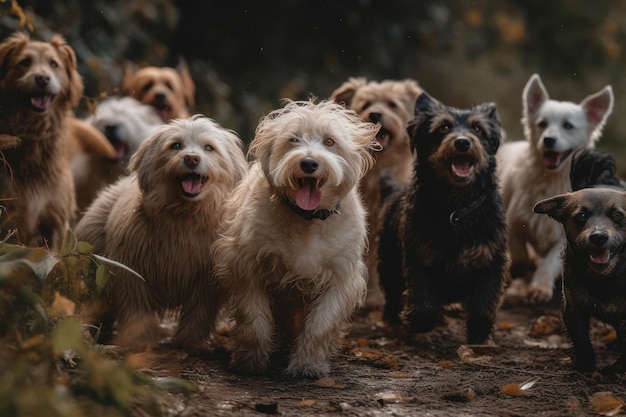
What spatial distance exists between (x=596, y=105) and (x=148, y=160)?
411 centimetres

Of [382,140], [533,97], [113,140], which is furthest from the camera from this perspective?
[113,140]

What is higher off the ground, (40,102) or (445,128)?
(445,128)

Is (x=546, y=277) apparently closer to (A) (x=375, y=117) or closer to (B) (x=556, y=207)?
(A) (x=375, y=117)

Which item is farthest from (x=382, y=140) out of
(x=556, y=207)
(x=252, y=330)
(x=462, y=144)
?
(x=252, y=330)

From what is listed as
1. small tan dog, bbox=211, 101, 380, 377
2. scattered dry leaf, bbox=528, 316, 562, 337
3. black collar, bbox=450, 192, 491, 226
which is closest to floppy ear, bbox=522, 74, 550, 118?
scattered dry leaf, bbox=528, 316, 562, 337

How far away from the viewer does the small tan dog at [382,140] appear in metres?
7.41

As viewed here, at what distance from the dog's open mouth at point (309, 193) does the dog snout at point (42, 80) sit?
252 centimetres

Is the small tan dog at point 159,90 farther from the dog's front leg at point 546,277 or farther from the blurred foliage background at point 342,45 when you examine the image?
the dog's front leg at point 546,277

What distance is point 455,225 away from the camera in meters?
6.00

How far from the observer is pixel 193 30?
11555 mm

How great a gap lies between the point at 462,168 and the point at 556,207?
0.80 m

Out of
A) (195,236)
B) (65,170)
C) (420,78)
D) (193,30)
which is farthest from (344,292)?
(420,78)

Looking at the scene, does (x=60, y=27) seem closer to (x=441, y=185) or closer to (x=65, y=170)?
(x=65, y=170)

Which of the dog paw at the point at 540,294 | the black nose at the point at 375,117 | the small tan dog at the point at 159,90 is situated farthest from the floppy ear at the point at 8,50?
the dog paw at the point at 540,294
